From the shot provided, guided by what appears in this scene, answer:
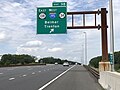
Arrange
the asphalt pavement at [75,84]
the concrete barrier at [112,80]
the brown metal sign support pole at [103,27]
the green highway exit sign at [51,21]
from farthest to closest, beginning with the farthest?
1. the green highway exit sign at [51,21]
2. the brown metal sign support pole at [103,27]
3. the asphalt pavement at [75,84]
4. the concrete barrier at [112,80]

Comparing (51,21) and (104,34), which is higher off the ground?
(51,21)

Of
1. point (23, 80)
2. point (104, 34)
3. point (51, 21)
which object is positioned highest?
point (51, 21)

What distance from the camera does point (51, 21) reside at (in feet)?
140

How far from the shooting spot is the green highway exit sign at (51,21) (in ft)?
139

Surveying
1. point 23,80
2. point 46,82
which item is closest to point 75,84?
point 46,82

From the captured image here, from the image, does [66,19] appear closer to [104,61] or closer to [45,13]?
[45,13]

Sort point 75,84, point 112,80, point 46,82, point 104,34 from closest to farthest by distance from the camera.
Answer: point 112,80 → point 75,84 → point 46,82 → point 104,34

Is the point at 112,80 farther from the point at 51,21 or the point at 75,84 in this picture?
the point at 51,21

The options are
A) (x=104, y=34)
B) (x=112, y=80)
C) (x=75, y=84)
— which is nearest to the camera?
(x=112, y=80)

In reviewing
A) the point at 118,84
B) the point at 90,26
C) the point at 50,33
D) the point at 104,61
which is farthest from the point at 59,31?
the point at 118,84

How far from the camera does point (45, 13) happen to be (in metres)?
42.7

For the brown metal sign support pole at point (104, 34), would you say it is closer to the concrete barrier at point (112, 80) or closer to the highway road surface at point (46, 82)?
the highway road surface at point (46, 82)

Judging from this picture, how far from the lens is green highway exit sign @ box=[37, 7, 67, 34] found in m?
42.5

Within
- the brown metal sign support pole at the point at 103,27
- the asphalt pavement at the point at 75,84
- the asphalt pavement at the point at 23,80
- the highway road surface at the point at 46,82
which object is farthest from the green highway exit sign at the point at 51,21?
the asphalt pavement at the point at 75,84
